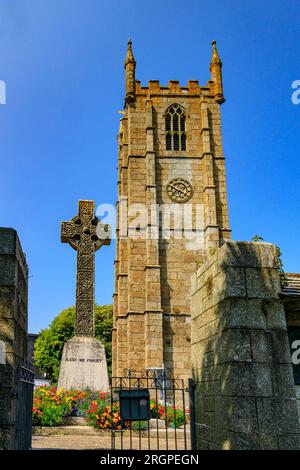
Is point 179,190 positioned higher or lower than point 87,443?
higher

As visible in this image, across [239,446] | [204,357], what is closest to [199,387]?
[204,357]

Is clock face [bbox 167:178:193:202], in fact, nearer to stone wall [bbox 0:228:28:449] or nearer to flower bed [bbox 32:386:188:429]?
flower bed [bbox 32:386:188:429]

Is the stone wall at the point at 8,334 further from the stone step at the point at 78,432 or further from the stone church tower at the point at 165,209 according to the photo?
the stone church tower at the point at 165,209

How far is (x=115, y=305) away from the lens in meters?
30.8

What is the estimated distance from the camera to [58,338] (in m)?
42.9

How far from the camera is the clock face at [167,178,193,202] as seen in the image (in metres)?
28.2

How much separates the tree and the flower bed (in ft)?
93.1

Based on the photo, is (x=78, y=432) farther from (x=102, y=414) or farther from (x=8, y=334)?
(x=8, y=334)

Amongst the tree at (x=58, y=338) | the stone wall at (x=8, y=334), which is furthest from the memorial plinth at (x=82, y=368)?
the tree at (x=58, y=338)

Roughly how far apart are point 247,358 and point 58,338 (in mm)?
40119

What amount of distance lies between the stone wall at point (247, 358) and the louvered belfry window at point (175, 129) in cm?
2448

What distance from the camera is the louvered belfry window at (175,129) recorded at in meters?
29.8

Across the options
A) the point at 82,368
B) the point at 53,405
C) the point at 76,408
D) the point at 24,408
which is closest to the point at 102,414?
the point at 76,408
